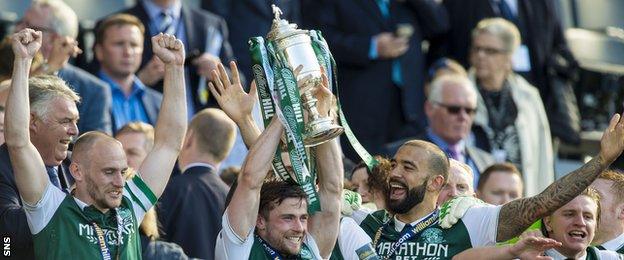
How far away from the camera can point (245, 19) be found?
1453 centimetres

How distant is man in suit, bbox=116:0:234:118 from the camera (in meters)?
13.5

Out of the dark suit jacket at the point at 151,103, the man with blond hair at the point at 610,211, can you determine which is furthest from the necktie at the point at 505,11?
the man with blond hair at the point at 610,211

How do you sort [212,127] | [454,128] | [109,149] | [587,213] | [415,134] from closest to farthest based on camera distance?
[109,149]
[587,213]
[212,127]
[454,128]
[415,134]

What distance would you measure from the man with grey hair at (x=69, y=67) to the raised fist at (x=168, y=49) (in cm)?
214

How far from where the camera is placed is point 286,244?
9.64 m

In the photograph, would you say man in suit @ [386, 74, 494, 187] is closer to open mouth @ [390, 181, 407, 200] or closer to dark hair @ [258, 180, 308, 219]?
open mouth @ [390, 181, 407, 200]

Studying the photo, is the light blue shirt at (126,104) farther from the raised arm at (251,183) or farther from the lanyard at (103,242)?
the lanyard at (103,242)

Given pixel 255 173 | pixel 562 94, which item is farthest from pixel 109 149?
pixel 562 94

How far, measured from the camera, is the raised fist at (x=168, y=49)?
9.91 metres

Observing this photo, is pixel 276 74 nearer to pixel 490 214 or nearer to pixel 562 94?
pixel 490 214

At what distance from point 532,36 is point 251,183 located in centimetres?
648

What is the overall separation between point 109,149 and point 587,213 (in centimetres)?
263

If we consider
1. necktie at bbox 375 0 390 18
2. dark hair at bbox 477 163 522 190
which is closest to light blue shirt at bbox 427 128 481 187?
dark hair at bbox 477 163 522 190

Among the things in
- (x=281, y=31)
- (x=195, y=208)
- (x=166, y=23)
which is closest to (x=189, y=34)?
(x=166, y=23)
